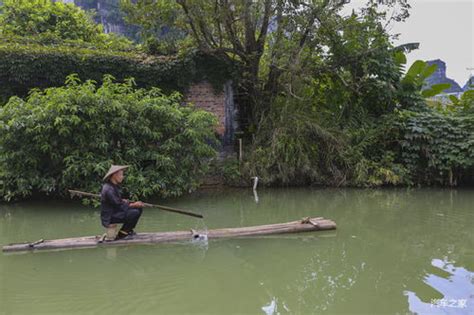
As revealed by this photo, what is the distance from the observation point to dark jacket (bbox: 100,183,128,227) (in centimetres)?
526

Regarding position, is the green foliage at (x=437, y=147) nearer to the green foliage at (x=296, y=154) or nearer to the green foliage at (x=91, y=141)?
the green foliage at (x=296, y=154)

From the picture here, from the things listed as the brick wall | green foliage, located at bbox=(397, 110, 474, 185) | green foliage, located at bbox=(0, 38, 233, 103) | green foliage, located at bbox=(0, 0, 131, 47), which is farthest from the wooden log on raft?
green foliage, located at bbox=(0, 0, 131, 47)

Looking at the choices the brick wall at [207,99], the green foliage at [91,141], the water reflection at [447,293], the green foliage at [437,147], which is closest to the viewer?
the water reflection at [447,293]

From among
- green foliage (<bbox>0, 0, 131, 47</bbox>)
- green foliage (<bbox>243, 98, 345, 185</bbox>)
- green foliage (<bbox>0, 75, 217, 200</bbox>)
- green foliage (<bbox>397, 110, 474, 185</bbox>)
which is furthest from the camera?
green foliage (<bbox>0, 0, 131, 47</bbox>)

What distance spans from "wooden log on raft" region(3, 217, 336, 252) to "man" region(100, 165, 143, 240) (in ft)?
0.71

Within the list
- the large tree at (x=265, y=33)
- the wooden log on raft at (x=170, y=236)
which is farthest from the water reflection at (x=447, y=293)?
the large tree at (x=265, y=33)

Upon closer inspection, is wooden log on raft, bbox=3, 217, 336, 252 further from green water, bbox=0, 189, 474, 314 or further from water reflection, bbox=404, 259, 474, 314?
water reflection, bbox=404, 259, 474, 314

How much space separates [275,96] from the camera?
11812 millimetres

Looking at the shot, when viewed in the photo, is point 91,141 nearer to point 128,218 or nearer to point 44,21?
point 128,218

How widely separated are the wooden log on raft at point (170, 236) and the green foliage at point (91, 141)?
2.52m

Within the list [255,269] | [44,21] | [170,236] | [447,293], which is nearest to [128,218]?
[170,236]

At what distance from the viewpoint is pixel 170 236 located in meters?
5.46

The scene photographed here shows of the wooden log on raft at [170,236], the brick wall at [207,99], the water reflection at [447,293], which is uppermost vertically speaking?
the brick wall at [207,99]

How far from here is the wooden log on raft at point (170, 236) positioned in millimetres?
5133
